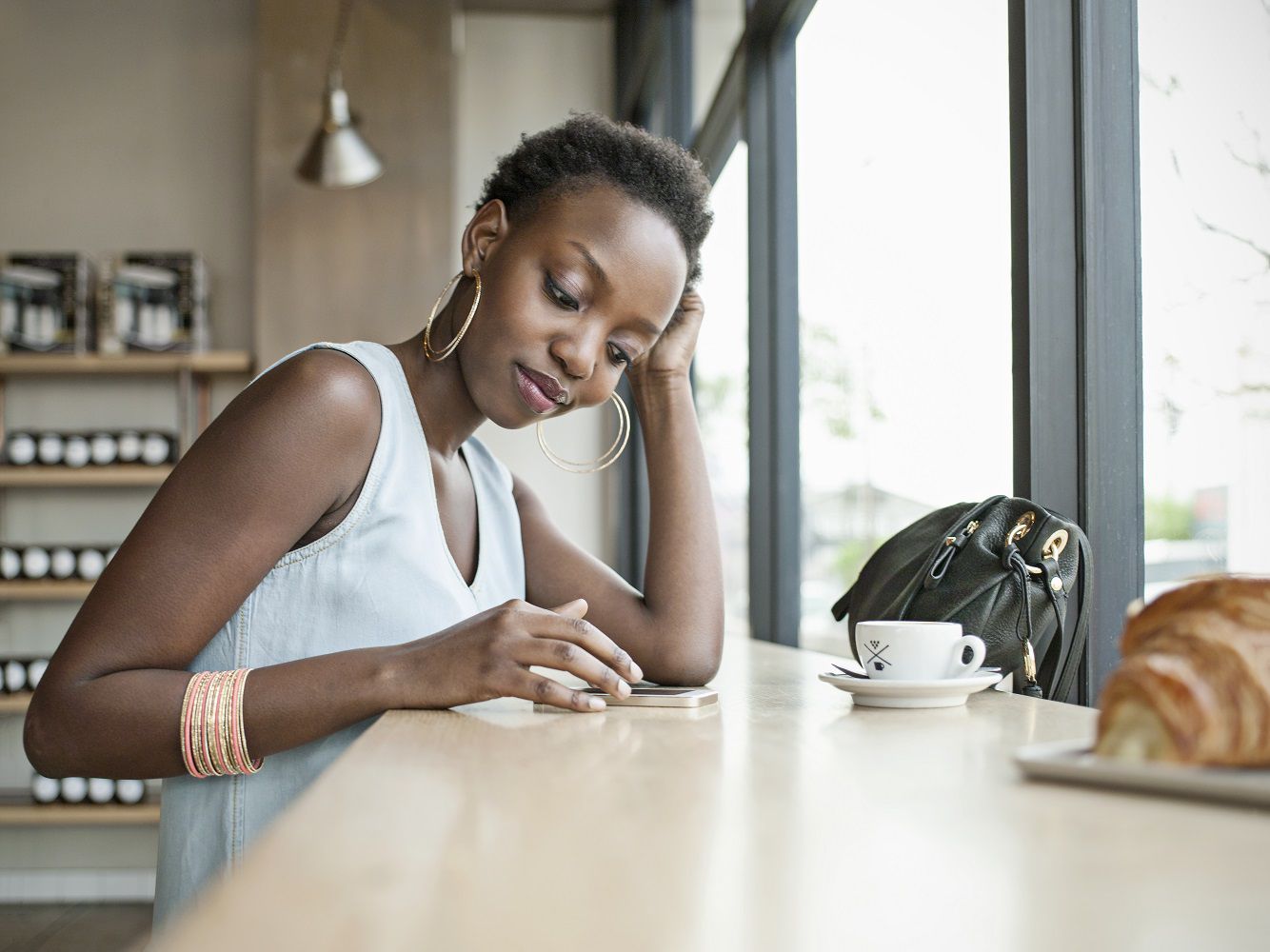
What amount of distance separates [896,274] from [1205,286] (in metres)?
0.81

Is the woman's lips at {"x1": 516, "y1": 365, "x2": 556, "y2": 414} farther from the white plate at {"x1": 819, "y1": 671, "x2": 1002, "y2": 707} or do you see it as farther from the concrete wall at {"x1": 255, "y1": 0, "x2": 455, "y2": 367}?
the concrete wall at {"x1": 255, "y1": 0, "x2": 455, "y2": 367}

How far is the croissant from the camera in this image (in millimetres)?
498

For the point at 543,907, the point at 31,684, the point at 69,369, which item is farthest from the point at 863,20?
the point at 31,684

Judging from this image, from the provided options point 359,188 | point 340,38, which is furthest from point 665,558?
point 340,38

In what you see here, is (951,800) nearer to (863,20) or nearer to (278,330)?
(863,20)

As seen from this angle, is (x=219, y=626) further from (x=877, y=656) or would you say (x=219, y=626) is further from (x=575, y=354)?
(x=877, y=656)

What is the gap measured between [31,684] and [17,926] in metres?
0.76

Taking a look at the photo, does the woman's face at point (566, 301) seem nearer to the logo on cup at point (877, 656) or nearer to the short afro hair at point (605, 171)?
the short afro hair at point (605, 171)

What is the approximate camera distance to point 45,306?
12.3ft

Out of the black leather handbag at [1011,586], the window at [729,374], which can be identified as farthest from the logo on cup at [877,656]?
the window at [729,374]

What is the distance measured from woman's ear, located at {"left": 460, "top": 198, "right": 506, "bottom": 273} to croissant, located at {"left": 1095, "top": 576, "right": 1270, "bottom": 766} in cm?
96

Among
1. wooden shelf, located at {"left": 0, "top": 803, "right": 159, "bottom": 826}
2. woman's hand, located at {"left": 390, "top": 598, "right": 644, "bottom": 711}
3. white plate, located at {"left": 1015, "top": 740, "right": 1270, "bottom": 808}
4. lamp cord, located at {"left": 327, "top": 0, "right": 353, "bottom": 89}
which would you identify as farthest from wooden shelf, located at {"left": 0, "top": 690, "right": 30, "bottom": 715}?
white plate, located at {"left": 1015, "top": 740, "right": 1270, "bottom": 808}

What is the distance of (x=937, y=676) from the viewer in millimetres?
997

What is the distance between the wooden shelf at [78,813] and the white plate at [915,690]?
3.15 metres
